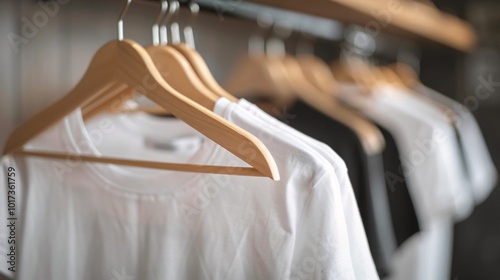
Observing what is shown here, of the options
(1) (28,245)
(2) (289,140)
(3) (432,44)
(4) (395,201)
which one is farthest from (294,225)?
(3) (432,44)

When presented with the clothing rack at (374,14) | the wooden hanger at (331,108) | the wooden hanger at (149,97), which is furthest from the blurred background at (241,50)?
the wooden hanger at (149,97)

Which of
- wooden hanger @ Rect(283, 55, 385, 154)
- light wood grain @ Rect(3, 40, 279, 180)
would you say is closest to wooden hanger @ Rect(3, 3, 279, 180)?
light wood grain @ Rect(3, 40, 279, 180)

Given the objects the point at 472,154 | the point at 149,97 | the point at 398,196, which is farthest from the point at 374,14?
the point at 149,97

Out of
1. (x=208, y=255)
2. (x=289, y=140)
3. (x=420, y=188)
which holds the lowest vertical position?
(x=420, y=188)

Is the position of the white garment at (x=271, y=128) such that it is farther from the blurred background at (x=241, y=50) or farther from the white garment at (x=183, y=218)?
the blurred background at (x=241, y=50)

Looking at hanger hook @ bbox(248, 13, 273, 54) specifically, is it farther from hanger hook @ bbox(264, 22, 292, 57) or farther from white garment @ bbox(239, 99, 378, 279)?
white garment @ bbox(239, 99, 378, 279)

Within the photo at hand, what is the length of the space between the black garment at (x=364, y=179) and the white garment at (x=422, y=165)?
14 centimetres

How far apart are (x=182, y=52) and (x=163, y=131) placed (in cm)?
24

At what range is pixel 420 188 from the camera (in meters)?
1.06

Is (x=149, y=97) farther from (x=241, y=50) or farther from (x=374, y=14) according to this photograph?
(x=241, y=50)

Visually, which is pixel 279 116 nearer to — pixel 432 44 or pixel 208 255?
pixel 208 255

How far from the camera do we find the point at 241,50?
1325 mm

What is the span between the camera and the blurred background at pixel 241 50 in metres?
0.85

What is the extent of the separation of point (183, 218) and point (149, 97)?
0.15 m
